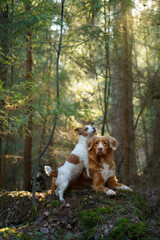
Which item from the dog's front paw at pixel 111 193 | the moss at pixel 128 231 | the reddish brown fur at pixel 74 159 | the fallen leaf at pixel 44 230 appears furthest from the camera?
the reddish brown fur at pixel 74 159

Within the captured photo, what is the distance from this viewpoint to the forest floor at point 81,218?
3500 mm

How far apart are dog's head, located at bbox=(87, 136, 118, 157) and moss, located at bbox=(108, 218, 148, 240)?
1258mm

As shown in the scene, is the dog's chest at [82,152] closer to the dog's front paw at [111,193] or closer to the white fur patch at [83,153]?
the white fur patch at [83,153]

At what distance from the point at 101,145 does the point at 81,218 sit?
1.26m

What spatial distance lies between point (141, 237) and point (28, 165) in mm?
5862

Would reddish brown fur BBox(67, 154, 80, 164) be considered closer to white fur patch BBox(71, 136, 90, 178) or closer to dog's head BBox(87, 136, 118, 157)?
white fur patch BBox(71, 136, 90, 178)

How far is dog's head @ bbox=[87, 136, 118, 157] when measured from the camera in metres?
4.39

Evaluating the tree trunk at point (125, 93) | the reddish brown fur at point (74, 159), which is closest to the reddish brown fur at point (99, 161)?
the reddish brown fur at point (74, 159)

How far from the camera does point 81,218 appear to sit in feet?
13.1

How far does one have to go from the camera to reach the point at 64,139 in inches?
331

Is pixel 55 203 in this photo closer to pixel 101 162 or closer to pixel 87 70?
pixel 101 162

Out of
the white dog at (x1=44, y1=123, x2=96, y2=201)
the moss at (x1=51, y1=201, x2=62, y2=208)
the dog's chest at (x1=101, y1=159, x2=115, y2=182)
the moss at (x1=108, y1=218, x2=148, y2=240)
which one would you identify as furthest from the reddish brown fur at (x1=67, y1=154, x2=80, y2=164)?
the moss at (x1=108, y1=218, x2=148, y2=240)

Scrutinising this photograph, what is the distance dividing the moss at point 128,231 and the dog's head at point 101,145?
1.26m

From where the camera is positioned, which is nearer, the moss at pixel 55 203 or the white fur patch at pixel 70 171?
Result: the moss at pixel 55 203
